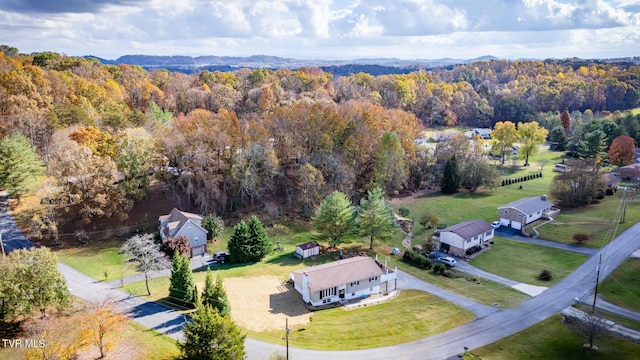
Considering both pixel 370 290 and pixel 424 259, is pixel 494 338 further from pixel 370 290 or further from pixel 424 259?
pixel 424 259

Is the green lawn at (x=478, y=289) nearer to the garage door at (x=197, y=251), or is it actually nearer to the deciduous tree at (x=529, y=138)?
the garage door at (x=197, y=251)

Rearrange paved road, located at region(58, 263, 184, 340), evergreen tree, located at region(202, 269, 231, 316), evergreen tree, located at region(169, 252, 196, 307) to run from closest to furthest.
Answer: evergreen tree, located at region(202, 269, 231, 316)
paved road, located at region(58, 263, 184, 340)
evergreen tree, located at region(169, 252, 196, 307)

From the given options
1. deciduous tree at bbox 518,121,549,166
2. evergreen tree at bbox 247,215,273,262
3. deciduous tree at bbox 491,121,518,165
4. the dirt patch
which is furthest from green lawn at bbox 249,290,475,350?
deciduous tree at bbox 518,121,549,166

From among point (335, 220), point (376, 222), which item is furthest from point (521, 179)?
point (335, 220)

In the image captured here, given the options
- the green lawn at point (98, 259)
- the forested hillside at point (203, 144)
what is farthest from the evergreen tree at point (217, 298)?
the forested hillside at point (203, 144)

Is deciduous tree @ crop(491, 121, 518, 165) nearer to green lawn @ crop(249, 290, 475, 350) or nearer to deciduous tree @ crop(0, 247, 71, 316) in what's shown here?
green lawn @ crop(249, 290, 475, 350)

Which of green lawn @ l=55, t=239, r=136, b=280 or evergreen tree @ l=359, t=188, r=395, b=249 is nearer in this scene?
green lawn @ l=55, t=239, r=136, b=280

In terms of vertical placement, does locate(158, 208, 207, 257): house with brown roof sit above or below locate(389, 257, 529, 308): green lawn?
above
